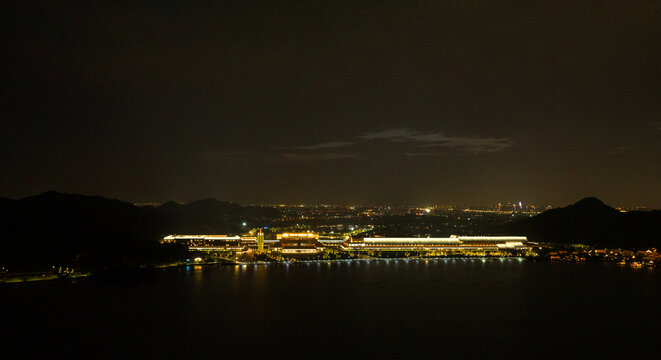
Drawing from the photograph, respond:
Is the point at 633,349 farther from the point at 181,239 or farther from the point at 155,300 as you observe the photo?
the point at 181,239

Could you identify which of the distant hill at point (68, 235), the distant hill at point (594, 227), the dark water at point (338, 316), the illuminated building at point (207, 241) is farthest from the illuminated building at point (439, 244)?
the distant hill at point (68, 235)

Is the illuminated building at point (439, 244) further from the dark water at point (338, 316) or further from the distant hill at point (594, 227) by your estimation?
the dark water at point (338, 316)

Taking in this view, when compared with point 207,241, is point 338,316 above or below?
below

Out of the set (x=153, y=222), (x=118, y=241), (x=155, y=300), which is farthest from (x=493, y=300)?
(x=153, y=222)

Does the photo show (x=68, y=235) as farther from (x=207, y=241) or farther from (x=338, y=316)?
(x=338, y=316)

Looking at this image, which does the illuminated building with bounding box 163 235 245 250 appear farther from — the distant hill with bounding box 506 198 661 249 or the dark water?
the distant hill with bounding box 506 198 661 249

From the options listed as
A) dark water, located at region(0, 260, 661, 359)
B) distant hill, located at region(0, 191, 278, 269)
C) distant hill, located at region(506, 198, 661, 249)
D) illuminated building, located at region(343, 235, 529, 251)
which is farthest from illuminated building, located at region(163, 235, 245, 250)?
distant hill, located at region(506, 198, 661, 249)

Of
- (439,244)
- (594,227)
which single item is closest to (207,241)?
(439,244)
